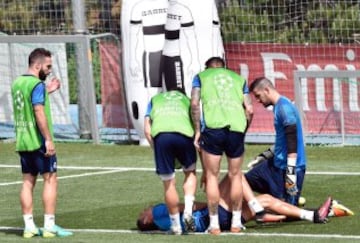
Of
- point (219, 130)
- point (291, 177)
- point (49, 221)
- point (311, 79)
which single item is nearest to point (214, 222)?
point (219, 130)

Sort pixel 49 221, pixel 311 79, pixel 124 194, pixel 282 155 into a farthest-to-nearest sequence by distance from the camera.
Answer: pixel 311 79
pixel 124 194
pixel 282 155
pixel 49 221

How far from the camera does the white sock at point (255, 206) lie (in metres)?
13.3

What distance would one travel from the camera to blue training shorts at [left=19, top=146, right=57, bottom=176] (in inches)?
514

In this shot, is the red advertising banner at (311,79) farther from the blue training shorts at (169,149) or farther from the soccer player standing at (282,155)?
the blue training shorts at (169,149)

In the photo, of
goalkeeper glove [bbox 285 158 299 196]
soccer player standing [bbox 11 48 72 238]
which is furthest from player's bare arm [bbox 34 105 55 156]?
goalkeeper glove [bbox 285 158 299 196]

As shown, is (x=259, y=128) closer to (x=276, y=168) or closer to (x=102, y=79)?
(x=102, y=79)

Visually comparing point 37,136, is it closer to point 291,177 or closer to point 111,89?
point 291,177

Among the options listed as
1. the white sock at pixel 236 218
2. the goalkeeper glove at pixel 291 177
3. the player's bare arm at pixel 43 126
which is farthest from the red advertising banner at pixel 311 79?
the player's bare arm at pixel 43 126

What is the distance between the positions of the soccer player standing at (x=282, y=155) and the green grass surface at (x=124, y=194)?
1.75 feet

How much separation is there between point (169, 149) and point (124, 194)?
3932mm

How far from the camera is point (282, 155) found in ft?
45.4

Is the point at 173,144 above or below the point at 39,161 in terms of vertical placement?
above

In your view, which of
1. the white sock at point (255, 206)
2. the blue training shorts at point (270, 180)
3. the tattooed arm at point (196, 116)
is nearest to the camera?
the tattooed arm at point (196, 116)

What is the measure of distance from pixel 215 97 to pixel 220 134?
39 cm
